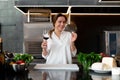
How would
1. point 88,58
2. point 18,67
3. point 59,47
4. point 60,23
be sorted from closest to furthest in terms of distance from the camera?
point 18,67 → point 88,58 → point 60,23 → point 59,47

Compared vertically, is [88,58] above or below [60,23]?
below

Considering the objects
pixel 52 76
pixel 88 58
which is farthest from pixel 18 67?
pixel 88 58

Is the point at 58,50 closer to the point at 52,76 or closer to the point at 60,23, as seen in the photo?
the point at 60,23

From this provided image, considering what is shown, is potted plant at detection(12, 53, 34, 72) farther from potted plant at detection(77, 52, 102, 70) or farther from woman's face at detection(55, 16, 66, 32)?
woman's face at detection(55, 16, 66, 32)

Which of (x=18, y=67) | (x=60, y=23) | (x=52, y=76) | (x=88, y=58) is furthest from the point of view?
(x=60, y=23)

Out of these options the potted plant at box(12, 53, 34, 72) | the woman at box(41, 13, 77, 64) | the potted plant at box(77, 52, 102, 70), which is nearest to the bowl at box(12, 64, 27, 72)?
the potted plant at box(12, 53, 34, 72)

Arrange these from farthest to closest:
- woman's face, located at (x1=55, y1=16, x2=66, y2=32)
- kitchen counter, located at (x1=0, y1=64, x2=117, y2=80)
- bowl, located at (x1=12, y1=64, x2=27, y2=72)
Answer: woman's face, located at (x1=55, y1=16, x2=66, y2=32) < bowl, located at (x1=12, y1=64, x2=27, y2=72) < kitchen counter, located at (x1=0, y1=64, x2=117, y2=80)

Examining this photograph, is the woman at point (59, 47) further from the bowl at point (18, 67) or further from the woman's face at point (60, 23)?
the bowl at point (18, 67)

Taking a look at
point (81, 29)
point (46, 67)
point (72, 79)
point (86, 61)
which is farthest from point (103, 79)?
point (81, 29)

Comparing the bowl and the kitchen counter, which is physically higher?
the bowl

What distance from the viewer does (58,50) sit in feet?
9.50

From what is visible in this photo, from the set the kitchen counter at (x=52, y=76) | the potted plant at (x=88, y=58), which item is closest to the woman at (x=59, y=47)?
the potted plant at (x=88, y=58)

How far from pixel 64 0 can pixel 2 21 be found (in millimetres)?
1144

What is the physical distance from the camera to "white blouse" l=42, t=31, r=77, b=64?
2.87m
